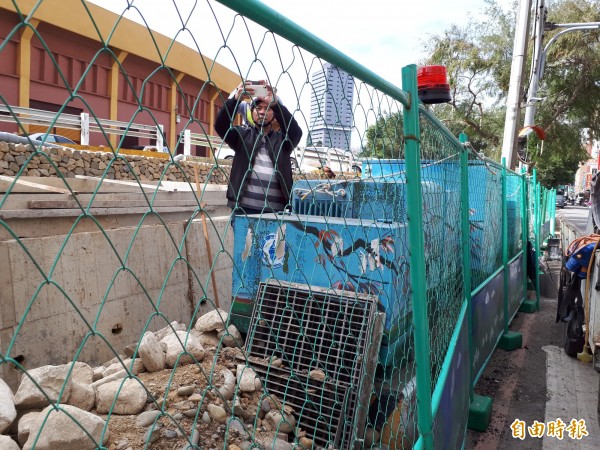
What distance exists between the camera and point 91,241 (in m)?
4.52

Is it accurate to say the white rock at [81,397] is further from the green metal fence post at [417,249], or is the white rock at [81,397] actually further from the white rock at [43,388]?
the green metal fence post at [417,249]

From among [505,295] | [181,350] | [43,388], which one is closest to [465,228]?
[181,350]

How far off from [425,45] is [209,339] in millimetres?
22067

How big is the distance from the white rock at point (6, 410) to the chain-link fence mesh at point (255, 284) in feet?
0.04

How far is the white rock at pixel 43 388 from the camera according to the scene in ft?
7.12

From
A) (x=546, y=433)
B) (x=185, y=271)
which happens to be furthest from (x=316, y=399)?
(x=185, y=271)

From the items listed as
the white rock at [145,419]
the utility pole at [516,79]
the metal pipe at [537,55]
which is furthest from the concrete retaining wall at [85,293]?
the metal pipe at [537,55]

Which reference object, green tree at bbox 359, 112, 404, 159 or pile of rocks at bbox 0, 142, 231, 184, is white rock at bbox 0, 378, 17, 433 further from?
pile of rocks at bbox 0, 142, 231, 184

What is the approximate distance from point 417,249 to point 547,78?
22.3m

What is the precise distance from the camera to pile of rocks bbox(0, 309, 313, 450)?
1.79 meters

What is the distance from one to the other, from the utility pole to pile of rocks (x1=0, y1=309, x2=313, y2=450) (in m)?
7.81

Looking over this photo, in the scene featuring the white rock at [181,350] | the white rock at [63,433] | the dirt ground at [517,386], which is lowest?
the dirt ground at [517,386]

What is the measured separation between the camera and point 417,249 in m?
2.03

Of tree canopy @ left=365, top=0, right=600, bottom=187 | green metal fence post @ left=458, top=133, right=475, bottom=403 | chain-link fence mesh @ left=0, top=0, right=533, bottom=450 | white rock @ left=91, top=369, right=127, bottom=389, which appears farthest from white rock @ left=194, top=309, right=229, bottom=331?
tree canopy @ left=365, top=0, right=600, bottom=187
